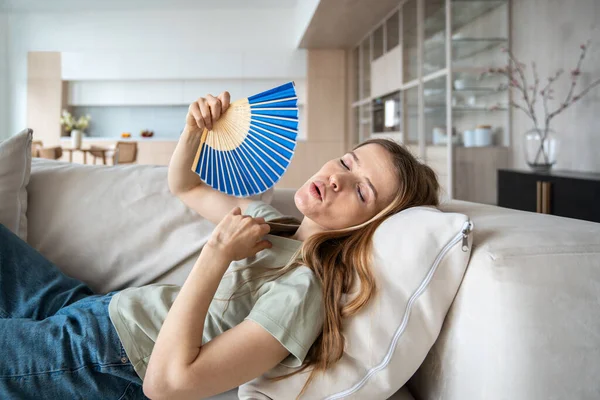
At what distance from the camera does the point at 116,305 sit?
1.17 metres

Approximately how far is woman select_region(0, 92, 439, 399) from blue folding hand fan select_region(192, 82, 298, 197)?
64 mm

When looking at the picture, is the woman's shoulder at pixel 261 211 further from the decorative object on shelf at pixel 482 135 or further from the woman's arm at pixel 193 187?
the decorative object on shelf at pixel 482 135

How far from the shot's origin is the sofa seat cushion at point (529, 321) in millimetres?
792

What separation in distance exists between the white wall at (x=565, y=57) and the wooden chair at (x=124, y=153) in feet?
14.0

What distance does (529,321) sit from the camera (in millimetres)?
794

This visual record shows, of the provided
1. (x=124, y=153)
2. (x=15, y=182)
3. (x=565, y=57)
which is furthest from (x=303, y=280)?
(x=124, y=153)

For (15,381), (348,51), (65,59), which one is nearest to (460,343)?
(15,381)

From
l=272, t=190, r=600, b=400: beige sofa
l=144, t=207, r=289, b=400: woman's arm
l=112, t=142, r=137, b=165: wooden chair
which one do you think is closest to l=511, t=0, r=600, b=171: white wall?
l=272, t=190, r=600, b=400: beige sofa

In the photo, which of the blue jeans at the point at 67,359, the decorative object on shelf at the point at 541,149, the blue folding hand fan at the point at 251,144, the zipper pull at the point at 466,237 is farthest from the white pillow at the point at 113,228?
the decorative object on shelf at the point at 541,149

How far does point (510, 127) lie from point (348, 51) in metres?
4.07

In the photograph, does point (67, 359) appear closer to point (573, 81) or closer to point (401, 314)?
point (401, 314)

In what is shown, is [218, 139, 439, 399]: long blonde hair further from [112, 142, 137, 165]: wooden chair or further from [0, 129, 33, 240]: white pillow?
[112, 142, 137, 165]: wooden chair

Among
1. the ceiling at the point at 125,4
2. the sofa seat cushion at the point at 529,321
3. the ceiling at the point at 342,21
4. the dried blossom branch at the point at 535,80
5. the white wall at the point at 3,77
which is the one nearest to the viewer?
the sofa seat cushion at the point at 529,321

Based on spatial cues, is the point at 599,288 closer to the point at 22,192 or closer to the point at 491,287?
the point at 491,287
